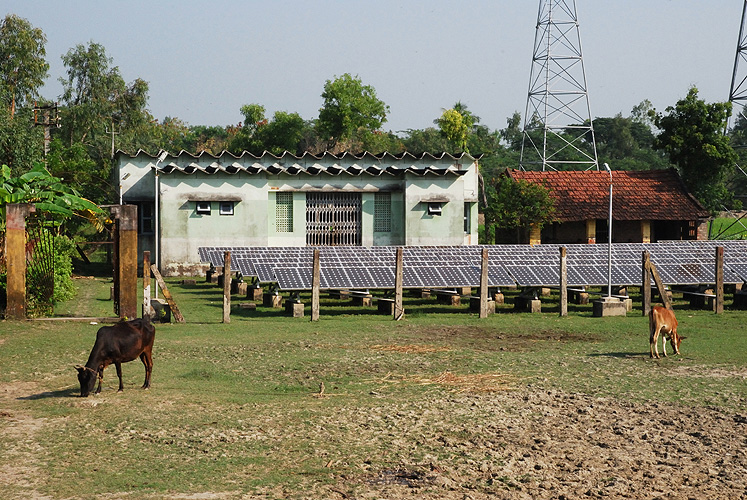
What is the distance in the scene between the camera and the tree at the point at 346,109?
7075 centimetres

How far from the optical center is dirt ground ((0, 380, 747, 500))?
8188 millimetres

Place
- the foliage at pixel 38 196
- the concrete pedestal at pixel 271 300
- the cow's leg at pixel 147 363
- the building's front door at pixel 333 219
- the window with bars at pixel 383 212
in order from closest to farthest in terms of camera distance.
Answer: the cow's leg at pixel 147 363, the foliage at pixel 38 196, the concrete pedestal at pixel 271 300, the building's front door at pixel 333 219, the window with bars at pixel 383 212

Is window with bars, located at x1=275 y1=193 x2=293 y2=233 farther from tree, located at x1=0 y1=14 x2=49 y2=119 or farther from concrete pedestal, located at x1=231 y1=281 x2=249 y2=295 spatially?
tree, located at x1=0 y1=14 x2=49 y2=119

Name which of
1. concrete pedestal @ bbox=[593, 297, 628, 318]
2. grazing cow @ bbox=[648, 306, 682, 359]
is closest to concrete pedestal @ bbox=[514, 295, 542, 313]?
concrete pedestal @ bbox=[593, 297, 628, 318]

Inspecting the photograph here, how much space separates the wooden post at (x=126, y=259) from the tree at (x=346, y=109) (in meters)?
51.0

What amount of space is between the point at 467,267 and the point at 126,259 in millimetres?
10146

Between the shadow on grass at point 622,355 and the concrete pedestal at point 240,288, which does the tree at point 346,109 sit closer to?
the concrete pedestal at point 240,288

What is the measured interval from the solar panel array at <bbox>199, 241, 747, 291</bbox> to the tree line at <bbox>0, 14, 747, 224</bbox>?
22.7ft

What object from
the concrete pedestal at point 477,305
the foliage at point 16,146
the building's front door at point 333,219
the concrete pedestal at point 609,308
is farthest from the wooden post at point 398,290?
the foliage at point 16,146

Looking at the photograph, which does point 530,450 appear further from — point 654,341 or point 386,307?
point 386,307

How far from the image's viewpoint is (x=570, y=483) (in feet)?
27.6

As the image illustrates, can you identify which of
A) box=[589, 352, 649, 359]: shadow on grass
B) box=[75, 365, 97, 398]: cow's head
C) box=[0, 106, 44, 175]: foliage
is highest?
box=[0, 106, 44, 175]: foliage

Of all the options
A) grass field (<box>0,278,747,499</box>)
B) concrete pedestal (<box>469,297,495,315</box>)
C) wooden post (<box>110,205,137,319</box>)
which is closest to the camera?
grass field (<box>0,278,747,499</box>)

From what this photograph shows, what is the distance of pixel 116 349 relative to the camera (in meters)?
11.9
